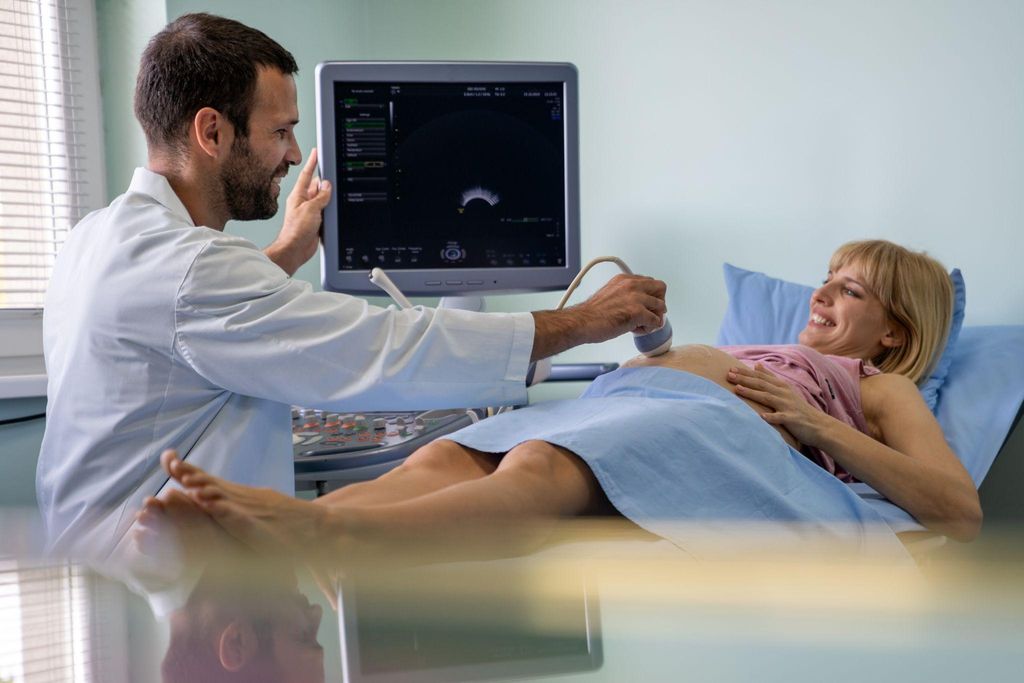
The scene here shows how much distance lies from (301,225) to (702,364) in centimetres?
86

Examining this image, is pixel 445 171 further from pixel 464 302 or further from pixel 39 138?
pixel 39 138

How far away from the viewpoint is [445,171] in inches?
84.4

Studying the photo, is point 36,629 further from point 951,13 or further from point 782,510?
point 951,13

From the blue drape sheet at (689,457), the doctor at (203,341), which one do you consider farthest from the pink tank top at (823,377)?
the doctor at (203,341)

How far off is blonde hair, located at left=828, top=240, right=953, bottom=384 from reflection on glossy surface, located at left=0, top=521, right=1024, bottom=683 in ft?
5.74

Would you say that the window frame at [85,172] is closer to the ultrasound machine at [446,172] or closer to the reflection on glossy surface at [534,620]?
the ultrasound machine at [446,172]

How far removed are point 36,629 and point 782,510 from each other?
47.2 inches

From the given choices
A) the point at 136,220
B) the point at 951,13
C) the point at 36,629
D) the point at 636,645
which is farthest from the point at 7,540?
the point at 951,13

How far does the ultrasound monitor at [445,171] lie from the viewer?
6.97ft

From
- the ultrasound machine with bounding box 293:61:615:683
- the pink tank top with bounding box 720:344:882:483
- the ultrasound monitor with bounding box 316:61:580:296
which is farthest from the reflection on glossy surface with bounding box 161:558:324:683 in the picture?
the ultrasound monitor with bounding box 316:61:580:296

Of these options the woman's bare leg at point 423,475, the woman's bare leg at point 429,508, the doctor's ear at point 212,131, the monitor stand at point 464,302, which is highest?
the doctor's ear at point 212,131

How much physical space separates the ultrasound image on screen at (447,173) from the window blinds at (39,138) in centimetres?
88

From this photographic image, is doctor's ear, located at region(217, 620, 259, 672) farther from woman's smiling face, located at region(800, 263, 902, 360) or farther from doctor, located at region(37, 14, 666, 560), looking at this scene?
woman's smiling face, located at region(800, 263, 902, 360)

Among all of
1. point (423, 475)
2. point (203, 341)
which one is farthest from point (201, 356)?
point (423, 475)
